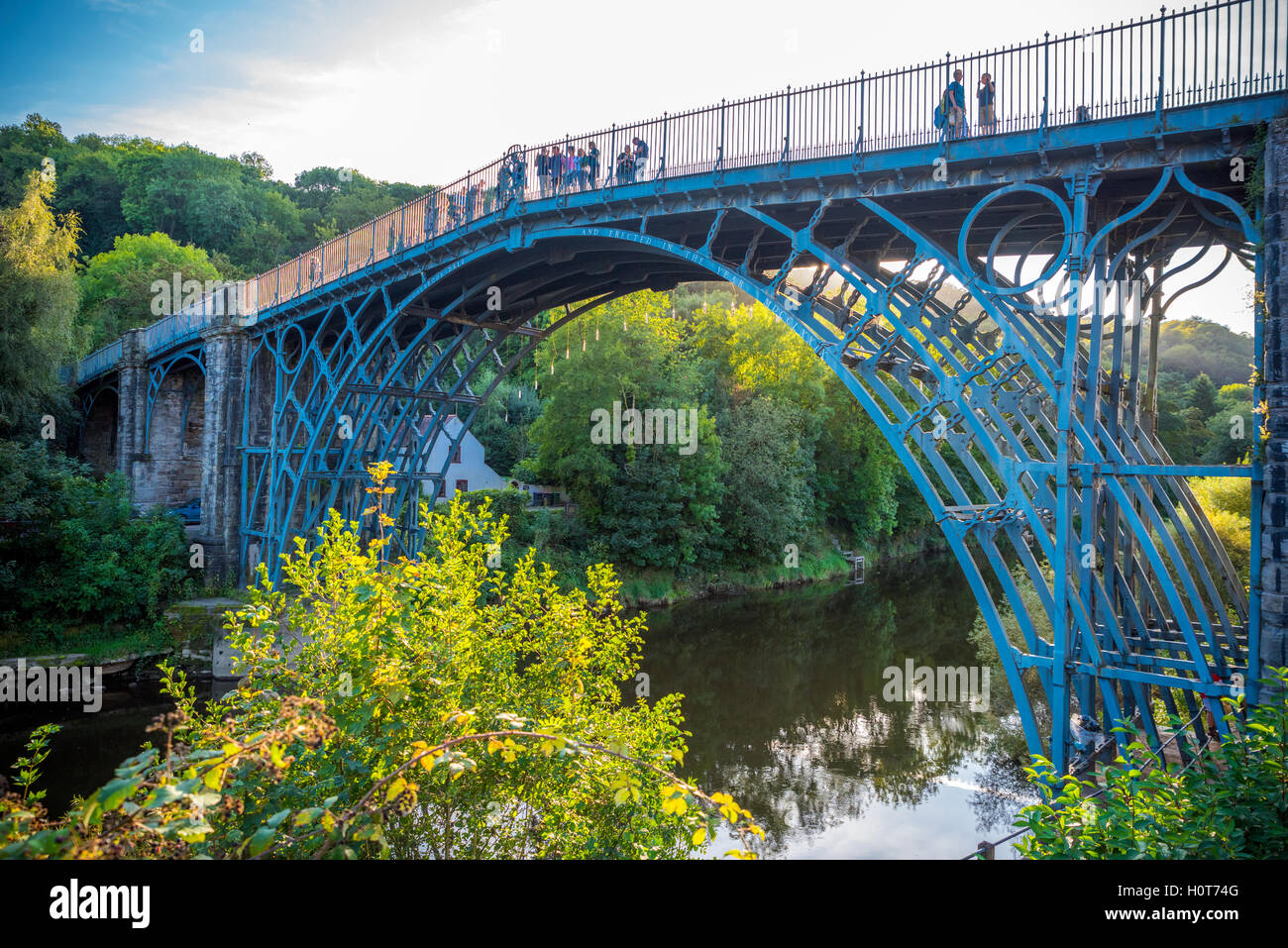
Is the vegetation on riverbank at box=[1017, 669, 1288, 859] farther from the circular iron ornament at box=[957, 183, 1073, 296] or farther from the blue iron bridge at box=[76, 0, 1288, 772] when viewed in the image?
the circular iron ornament at box=[957, 183, 1073, 296]

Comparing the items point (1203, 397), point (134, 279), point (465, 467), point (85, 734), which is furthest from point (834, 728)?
point (134, 279)

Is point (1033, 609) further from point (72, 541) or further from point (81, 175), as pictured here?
point (81, 175)

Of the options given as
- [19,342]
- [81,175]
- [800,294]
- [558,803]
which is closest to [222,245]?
[81,175]

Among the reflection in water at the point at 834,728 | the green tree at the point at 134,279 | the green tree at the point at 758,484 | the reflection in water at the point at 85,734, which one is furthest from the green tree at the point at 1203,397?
the green tree at the point at 134,279

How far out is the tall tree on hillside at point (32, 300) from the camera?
1995 cm

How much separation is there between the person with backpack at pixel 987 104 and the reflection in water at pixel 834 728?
31.6 ft

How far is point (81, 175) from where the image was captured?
53.8 meters

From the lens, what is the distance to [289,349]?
74.1 ft

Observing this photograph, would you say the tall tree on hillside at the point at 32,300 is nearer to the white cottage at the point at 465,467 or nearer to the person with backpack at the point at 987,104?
the white cottage at the point at 465,467

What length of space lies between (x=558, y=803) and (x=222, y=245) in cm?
6488

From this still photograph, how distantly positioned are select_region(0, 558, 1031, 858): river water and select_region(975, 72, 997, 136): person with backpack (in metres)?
8.62

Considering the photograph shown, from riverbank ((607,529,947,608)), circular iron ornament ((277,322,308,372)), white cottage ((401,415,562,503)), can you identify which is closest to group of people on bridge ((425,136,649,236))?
circular iron ornament ((277,322,308,372))
